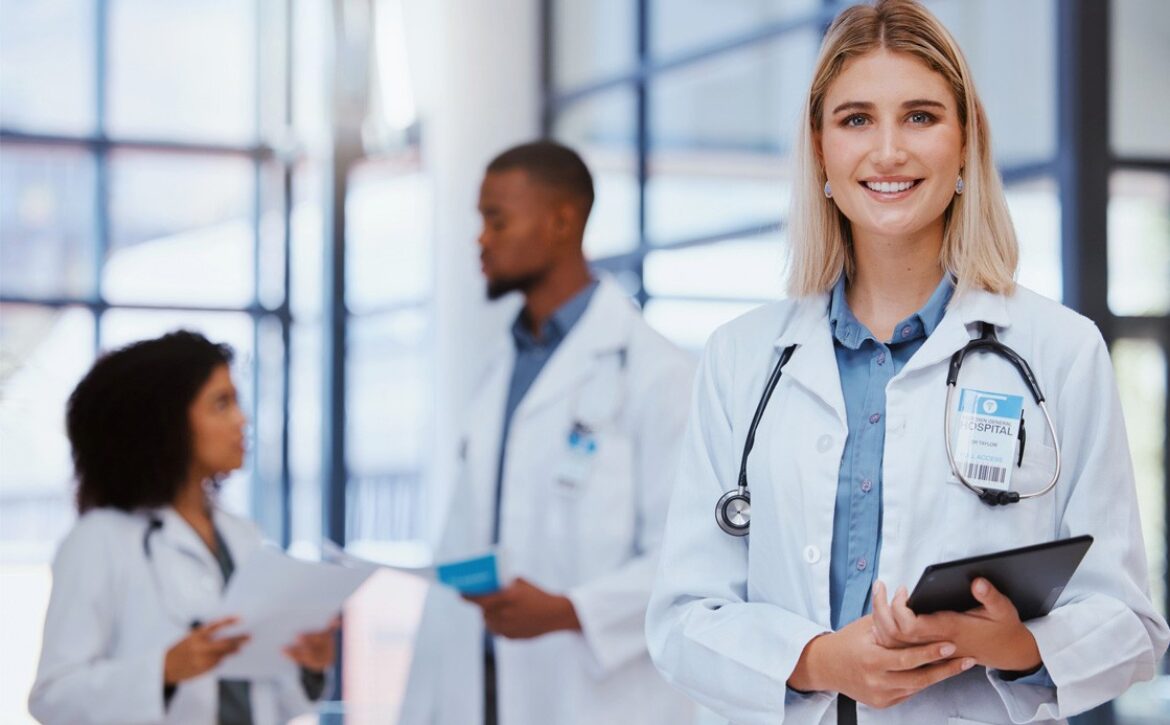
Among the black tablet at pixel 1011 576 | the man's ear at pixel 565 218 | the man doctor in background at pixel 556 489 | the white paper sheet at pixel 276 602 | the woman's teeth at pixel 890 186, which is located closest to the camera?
the black tablet at pixel 1011 576

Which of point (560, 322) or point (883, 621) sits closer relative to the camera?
point (883, 621)

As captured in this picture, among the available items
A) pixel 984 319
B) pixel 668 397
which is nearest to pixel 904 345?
pixel 984 319

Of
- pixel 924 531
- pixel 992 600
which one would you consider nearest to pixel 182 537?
pixel 924 531

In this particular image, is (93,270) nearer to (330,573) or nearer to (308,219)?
(308,219)

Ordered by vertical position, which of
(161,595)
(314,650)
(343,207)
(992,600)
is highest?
(343,207)

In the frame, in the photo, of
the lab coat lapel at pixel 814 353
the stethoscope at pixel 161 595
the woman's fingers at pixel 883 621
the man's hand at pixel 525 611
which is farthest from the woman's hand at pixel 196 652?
the woman's fingers at pixel 883 621

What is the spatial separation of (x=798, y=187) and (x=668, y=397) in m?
1.22

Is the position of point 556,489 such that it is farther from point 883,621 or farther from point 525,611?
point 883,621

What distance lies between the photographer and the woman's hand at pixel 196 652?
2.67m

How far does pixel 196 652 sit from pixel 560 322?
100cm

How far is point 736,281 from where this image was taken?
6.28m

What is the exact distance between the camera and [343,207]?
8.81 metres

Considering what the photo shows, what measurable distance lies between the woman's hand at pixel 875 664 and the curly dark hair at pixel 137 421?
1756mm

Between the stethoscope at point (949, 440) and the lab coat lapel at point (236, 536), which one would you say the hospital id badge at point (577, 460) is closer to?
the lab coat lapel at point (236, 536)
